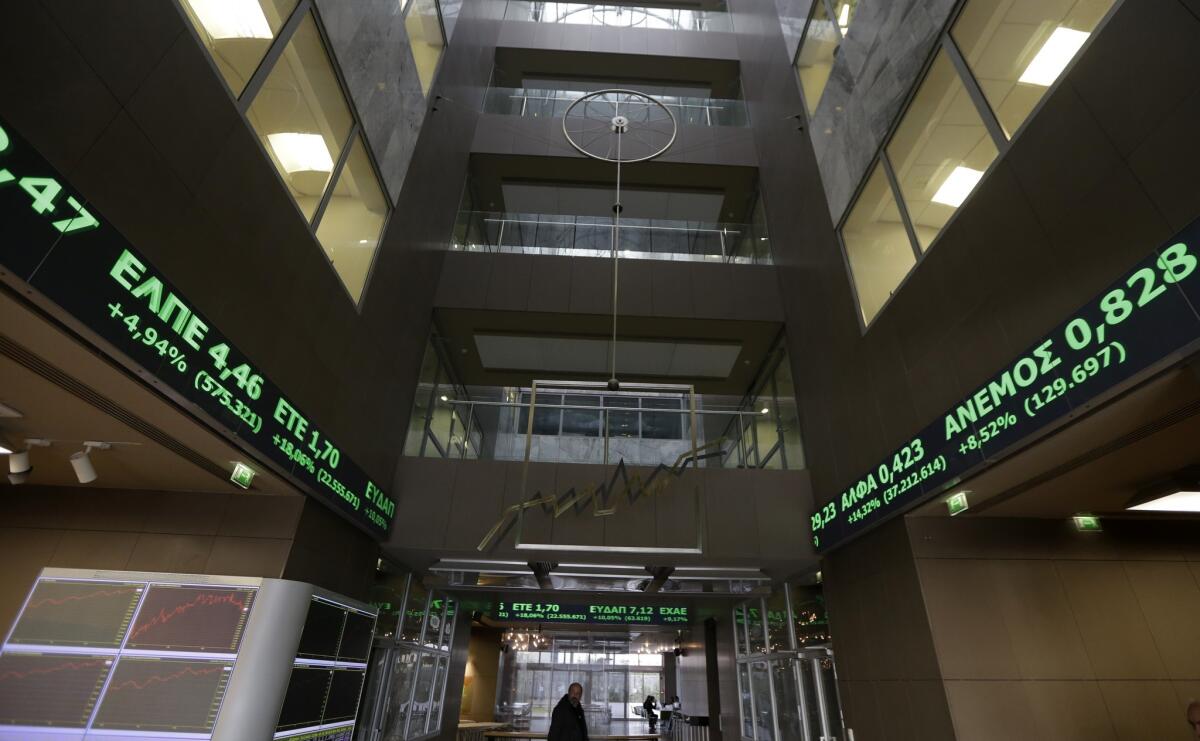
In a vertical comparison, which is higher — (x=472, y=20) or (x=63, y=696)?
(x=472, y=20)

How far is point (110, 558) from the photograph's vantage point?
231 inches

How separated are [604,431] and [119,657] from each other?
644 centimetres

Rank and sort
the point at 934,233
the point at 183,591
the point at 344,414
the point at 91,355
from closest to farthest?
the point at 91,355 < the point at 183,591 < the point at 934,233 < the point at 344,414

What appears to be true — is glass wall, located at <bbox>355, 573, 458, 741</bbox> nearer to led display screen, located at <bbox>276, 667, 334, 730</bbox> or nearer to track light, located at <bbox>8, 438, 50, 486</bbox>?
led display screen, located at <bbox>276, 667, 334, 730</bbox>

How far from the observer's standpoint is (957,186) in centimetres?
604

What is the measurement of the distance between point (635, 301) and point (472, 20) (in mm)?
7712

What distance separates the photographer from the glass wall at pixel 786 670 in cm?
833

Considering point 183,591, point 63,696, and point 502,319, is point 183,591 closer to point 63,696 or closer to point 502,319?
point 63,696

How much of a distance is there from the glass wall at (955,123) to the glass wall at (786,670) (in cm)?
486

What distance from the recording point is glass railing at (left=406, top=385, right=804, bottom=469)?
367 inches

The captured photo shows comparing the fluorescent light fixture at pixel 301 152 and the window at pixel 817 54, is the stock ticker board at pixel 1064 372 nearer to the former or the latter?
the fluorescent light fixture at pixel 301 152

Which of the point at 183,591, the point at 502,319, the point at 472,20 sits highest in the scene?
the point at 472,20

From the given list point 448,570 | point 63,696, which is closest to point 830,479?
point 448,570

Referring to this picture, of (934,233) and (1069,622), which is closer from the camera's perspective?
(1069,622)
